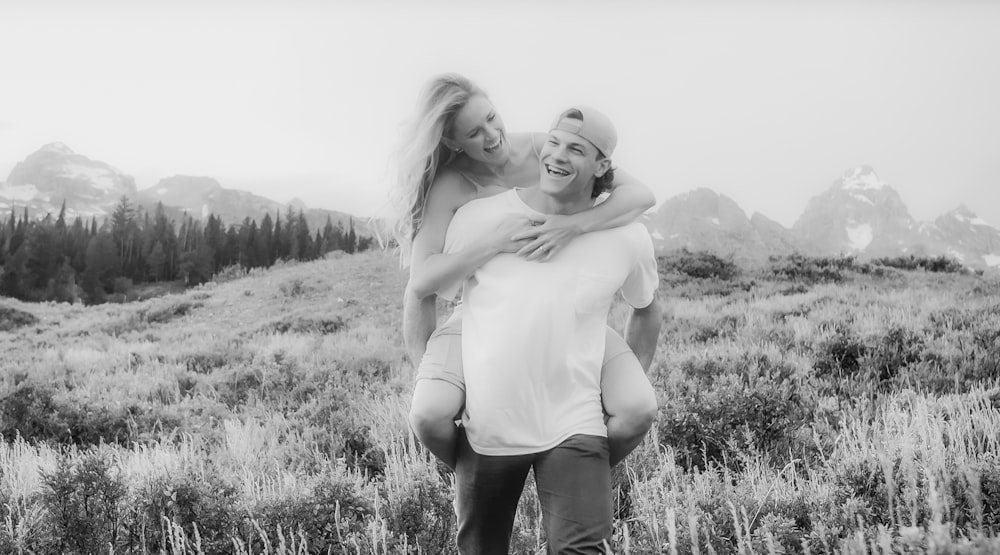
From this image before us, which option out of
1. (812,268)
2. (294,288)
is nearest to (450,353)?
(812,268)

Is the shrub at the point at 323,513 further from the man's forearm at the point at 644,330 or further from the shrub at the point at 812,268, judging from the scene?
the shrub at the point at 812,268

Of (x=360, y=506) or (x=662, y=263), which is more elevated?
(x=662, y=263)

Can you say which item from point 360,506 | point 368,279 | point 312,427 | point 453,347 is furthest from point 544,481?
point 368,279

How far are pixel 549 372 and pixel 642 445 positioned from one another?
274 centimetres

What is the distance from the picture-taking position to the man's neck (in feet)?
9.21

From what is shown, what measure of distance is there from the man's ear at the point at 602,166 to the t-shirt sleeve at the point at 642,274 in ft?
0.94

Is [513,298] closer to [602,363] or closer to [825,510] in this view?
[602,363]

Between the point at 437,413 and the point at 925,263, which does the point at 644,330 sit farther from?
the point at 925,263

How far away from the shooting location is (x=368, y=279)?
23.4m

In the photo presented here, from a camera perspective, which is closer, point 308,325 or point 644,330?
point 644,330

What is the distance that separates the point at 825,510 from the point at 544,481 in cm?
189

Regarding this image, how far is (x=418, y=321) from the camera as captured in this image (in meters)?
3.16

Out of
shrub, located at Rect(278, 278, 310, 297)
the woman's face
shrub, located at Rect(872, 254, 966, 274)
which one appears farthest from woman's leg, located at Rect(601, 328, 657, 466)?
shrub, located at Rect(278, 278, 310, 297)

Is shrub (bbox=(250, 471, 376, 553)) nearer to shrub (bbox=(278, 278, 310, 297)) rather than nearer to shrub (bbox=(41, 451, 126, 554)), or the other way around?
shrub (bbox=(41, 451, 126, 554))
